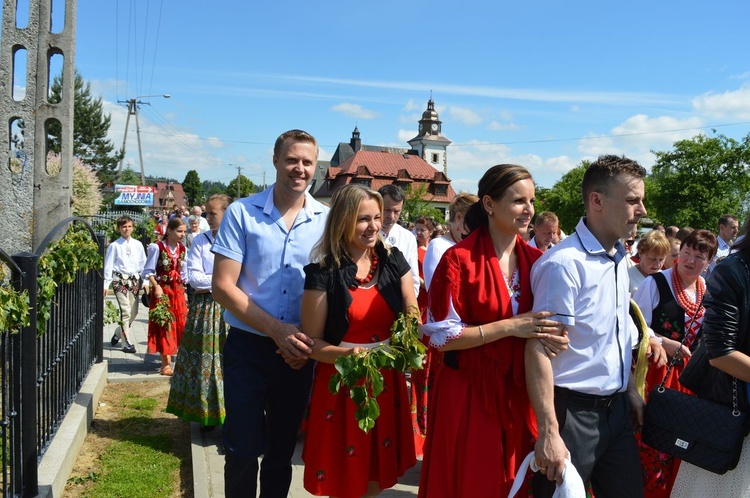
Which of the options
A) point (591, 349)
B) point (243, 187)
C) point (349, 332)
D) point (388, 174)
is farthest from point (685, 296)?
point (243, 187)

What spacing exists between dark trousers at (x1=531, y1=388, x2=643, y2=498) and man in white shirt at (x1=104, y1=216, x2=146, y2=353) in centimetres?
753

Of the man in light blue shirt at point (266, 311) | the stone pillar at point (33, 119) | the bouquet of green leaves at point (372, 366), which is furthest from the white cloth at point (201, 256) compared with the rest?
the stone pillar at point (33, 119)

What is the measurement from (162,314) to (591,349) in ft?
19.4

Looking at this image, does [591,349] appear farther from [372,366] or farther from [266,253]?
[266,253]

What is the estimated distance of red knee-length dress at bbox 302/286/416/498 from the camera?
3316 millimetres

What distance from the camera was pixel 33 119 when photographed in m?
9.47

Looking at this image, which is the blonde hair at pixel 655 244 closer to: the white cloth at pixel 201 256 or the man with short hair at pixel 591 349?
the man with short hair at pixel 591 349

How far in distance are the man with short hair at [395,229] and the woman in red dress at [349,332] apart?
94.2 inches

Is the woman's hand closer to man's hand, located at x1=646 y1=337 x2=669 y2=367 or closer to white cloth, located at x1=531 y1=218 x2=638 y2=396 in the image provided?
man's hand, located at x1=646 y1=337 x2=669 y2=367

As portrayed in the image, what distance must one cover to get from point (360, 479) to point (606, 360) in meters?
1.36

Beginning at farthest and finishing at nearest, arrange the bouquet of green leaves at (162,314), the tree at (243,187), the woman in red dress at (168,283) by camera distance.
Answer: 1. the tree at (243,187)
2. the woman in red dress at (168,283)
3. the bouquet of green leaves at (162,314)

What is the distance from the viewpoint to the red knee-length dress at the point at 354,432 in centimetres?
332

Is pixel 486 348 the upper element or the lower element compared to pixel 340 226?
lower

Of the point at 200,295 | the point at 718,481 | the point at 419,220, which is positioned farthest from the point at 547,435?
the point at 419,220
